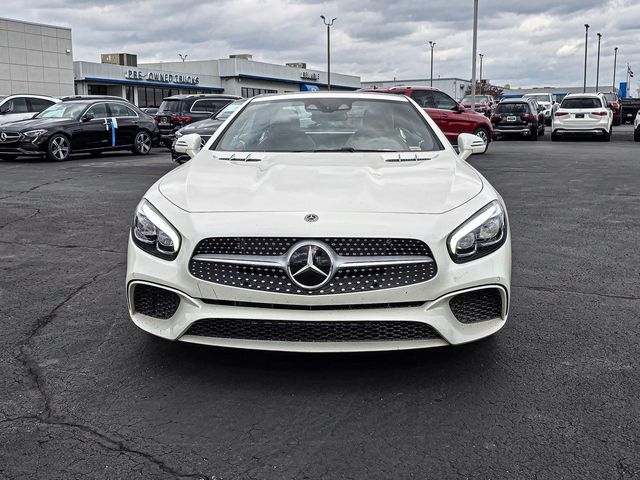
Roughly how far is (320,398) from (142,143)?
56.5 feet

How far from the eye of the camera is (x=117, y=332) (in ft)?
13.7

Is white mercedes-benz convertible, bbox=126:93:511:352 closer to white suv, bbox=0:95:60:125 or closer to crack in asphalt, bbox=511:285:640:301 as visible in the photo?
crack in asphalt, bbox=511:285:640:301

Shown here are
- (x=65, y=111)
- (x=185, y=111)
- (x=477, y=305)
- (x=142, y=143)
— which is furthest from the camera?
(x=185, y=111)

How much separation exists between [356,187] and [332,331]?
0.86 meters

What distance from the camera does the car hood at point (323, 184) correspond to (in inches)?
136

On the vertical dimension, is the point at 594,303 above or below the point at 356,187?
below

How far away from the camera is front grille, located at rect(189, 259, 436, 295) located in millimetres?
3191

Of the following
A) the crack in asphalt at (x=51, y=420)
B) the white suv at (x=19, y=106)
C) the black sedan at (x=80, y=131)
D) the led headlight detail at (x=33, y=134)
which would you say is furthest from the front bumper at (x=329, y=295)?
the white suv at (x=19, y=106)

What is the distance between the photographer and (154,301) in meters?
3.49

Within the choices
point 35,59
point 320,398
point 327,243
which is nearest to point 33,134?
point 327,243

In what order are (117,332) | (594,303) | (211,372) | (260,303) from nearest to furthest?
1. (260,303)
2. (211,372)
3. (117,332)
4. (594,303)

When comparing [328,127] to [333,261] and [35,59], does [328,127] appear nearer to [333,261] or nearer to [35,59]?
[333,261]

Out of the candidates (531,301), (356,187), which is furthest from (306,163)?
(531,301)

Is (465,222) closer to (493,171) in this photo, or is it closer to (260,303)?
(260,303)
